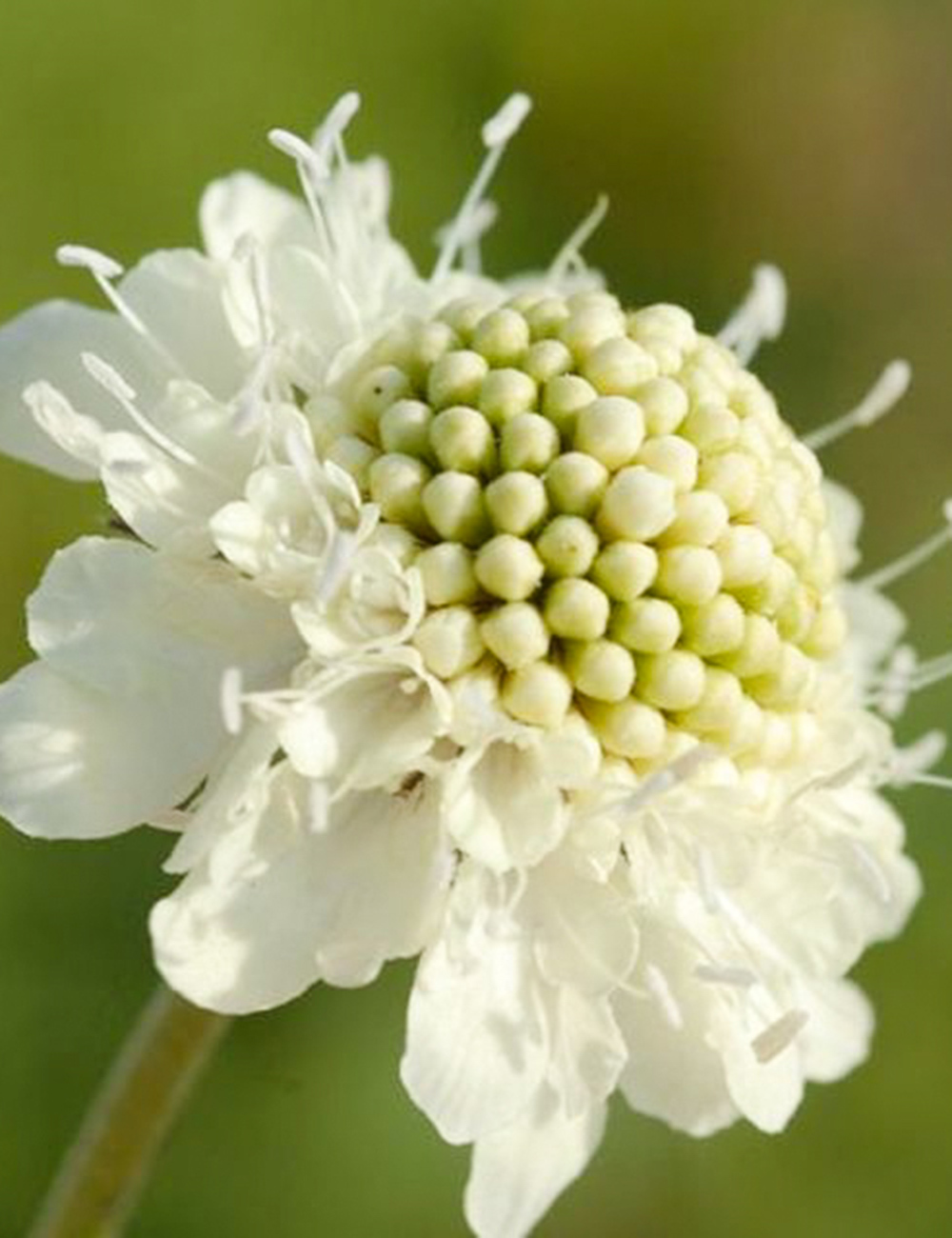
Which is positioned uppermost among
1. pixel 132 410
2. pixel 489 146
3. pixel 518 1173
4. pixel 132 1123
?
pixel 489 146

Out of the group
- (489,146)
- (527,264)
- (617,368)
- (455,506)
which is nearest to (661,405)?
(617,368)

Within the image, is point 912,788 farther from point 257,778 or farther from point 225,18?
point 257,778

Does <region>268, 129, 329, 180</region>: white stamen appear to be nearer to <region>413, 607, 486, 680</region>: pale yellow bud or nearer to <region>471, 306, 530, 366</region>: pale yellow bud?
<region>471, 306, 530, 366</region>: pale yellow bud

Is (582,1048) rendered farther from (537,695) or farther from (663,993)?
(537,695)

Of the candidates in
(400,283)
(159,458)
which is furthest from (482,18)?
(159,458)

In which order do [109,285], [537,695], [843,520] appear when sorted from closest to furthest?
[537,695]
[109,285]
[843,520]

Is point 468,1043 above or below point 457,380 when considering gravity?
below

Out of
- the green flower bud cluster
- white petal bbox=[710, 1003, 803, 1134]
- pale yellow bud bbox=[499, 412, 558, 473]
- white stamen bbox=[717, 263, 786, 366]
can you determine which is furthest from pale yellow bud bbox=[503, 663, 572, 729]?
white stamen bbox=[717, 263, 786, 366]

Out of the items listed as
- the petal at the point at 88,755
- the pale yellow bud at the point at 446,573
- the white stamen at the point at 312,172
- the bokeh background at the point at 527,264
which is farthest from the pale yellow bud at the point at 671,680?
the bokeh background at the point at 527,264

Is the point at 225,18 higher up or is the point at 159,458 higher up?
the point at 225,18
